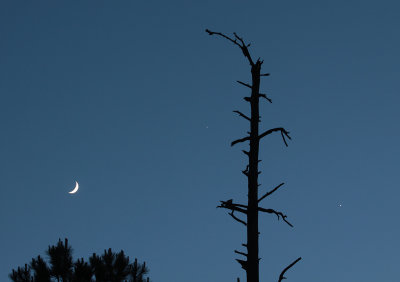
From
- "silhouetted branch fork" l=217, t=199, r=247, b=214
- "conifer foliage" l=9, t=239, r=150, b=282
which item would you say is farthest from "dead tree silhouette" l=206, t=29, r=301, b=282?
"conifer foliage" l=9, t=239, r=150, b=282

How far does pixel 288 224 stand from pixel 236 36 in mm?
2301

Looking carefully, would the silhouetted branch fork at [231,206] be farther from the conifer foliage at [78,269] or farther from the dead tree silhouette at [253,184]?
the conifer foliage at [78,269]

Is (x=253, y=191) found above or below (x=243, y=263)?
above

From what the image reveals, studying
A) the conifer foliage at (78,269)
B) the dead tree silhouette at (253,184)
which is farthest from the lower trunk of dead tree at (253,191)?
the conifer foliage at (78,269)

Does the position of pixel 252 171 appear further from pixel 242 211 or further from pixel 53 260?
pixel 53 260

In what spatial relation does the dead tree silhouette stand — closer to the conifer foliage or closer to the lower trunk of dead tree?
the lower trunk of dead tree

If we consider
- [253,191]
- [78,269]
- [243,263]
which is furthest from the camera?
[78,269]

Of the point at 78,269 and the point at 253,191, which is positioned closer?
the point at 253,191

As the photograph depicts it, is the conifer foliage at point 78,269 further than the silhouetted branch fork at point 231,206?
Yes

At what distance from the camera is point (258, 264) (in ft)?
20.3

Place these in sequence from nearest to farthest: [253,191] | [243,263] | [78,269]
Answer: [243,263] → [253,191] → [78,269]

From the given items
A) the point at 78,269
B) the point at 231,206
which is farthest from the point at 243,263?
the point at 78,269

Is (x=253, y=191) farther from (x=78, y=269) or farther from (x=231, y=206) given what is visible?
(x=78, y=269)

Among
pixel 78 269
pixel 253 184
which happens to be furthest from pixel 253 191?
pixel 78 269
